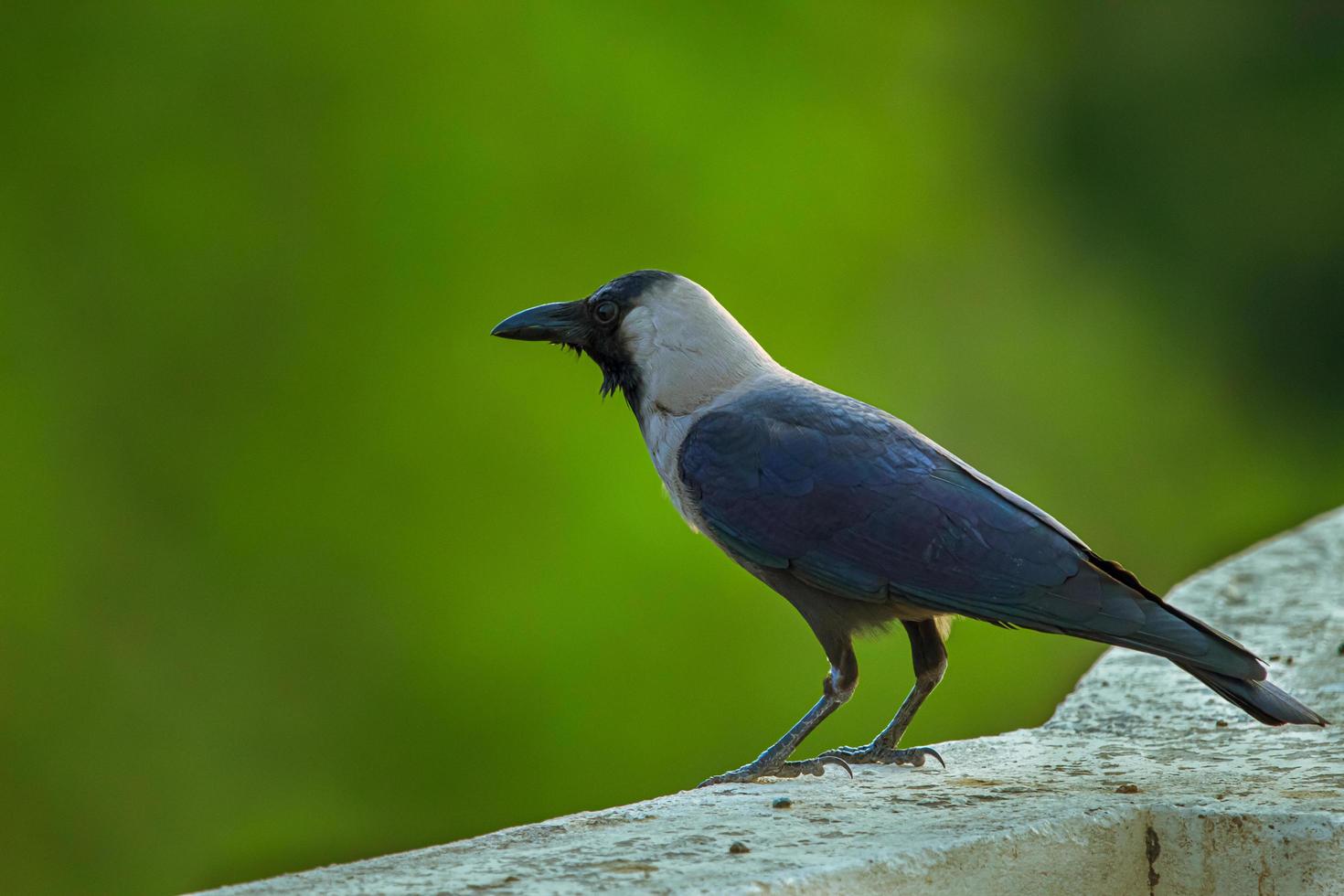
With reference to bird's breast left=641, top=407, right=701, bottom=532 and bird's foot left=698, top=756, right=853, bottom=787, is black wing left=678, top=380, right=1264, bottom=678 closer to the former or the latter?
bird's breast left=641, top=407, right=701, bottom=532

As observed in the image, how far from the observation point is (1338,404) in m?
9.87

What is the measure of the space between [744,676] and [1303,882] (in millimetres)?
4136

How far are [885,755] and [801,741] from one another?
165 millimetres

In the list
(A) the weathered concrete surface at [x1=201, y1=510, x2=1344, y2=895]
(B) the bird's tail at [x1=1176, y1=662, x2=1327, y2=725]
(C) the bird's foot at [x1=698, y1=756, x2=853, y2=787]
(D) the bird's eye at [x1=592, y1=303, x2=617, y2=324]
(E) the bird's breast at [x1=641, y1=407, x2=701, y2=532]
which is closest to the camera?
(A) the weathered concrete surface at [x1=201, y1=510, x2=1344, y2=895]

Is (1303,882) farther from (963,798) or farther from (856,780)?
(856,780)

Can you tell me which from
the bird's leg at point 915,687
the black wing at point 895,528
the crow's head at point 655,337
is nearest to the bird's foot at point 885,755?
the bird's leg at point 915,687

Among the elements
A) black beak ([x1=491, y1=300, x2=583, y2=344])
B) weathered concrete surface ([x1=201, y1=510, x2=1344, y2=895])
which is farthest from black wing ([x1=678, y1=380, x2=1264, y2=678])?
black beak ([x1=491, y1=300, x2=583, y2=344])

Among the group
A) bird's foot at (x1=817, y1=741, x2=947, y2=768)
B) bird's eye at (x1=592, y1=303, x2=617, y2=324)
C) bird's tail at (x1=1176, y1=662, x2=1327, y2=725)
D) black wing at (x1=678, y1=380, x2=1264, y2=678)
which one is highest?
bird's eye at (x1=592, y1=303, x2=617, y2=324)

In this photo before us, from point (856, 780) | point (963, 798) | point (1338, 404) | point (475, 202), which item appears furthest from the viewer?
point (1338, 404)

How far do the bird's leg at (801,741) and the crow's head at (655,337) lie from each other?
62 cm

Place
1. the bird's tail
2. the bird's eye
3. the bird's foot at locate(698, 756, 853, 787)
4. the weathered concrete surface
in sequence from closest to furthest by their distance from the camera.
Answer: the weathered concrete surface
the bird's tail
the bird's foot at locate(698, 756, 853, 787)
the bird's eye

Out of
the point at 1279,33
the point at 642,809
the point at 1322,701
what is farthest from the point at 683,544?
the point at 1279,33

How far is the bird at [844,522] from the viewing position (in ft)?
8.52

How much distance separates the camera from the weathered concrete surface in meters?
2.05
